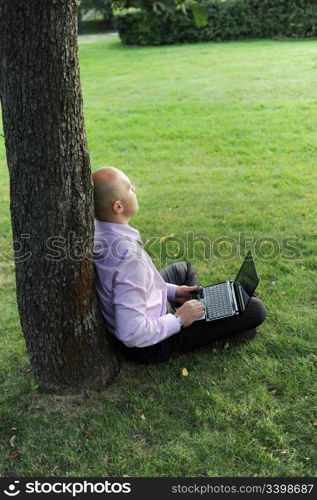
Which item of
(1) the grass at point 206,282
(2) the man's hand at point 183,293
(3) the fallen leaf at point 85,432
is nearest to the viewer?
(1) the grass at point 206,282

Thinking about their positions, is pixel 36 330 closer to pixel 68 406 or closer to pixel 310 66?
pixel 68 406

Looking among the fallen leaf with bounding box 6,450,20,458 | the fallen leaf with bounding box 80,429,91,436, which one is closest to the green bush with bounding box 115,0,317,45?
the fallen leaf with bounding box 80,429,91,436

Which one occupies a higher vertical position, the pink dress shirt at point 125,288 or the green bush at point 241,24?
the green bush at point 241,24

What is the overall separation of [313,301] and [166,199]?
8.22 ft

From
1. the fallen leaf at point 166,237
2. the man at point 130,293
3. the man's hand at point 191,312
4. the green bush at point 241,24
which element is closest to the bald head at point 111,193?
the man at point 130,293

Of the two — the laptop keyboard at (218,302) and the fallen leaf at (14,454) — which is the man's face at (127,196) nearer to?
the laptop keyboard at (218,302)

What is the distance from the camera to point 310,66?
1273cm

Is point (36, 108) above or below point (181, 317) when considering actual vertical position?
above

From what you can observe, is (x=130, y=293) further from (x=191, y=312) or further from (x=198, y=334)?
(x=198, y=334)

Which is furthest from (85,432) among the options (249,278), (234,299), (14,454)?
(249,278)

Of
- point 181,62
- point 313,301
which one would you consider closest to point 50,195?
point 313,301

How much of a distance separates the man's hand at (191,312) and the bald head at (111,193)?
680 millimetres

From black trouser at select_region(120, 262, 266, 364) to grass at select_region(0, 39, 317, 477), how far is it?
0.08 metres

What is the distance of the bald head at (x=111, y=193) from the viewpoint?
2.97m
